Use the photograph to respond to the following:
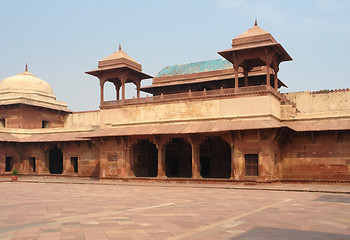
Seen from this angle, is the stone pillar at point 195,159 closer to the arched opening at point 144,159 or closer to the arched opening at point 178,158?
the arched opening at point 144,159

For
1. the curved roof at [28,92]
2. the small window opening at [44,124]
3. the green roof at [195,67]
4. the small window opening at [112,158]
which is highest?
the green roof at [195,67]

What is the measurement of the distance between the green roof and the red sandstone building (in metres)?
0.10

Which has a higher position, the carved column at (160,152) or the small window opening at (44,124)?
the small window opening at (44,124)

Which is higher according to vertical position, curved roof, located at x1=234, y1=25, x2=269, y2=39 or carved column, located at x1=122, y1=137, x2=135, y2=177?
curved roof, located at x1=234, y1=25, x2=269, y2=39

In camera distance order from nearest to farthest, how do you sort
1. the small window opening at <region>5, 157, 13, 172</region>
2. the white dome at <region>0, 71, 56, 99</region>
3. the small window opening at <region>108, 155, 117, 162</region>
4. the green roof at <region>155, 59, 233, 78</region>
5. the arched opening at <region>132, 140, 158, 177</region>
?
1. the small window opening at <region>108, 155, 117, 162</region>
2. the arched opening at <region>132, 140, 158, 177</region>
3. the green roof at <region>155, 59, 233, 78</region>
4. the small window opening at <region>5, 157, 13, 172</region>
5. the white dome at <region>0, 71, 56, 99</region>

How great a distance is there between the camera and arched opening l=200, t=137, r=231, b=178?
90.0 ft

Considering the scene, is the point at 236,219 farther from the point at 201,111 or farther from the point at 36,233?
the point at 201,111

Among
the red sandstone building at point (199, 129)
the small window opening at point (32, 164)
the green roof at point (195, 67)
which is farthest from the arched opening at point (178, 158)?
the small window opening at point (32, 164)

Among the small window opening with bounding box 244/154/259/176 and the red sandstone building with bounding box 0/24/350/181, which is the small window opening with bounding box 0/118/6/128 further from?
the small window opening with bounding box 244/154/259/176

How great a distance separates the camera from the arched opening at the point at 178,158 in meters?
28.7

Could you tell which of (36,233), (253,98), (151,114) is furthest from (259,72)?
(36,233)

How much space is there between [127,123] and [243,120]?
8.22 metres

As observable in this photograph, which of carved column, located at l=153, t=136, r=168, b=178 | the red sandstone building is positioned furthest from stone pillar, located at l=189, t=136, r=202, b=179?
carved column, located at l=153, t=136, r=168, b=178

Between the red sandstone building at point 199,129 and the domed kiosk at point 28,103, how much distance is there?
0.33 feet
